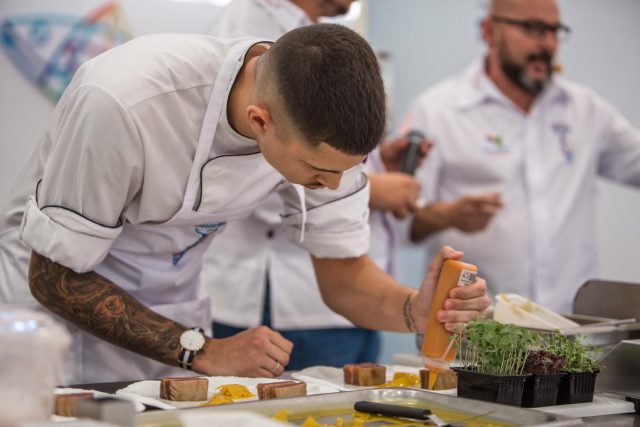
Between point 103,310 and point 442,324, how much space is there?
2.21 feet

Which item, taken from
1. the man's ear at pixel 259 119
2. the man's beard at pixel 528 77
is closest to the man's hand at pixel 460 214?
the man's beard at pixel 528 77

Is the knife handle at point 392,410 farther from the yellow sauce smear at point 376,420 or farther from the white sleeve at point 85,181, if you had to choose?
the white sleeve at point 85,181

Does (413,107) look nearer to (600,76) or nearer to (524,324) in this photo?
(600,76)

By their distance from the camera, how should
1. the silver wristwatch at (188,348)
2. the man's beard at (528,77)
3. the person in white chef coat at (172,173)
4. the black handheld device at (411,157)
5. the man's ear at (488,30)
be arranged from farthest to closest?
the man's ear at (488,30) → the man's beard at (528,77) → the black handheld device at (411,157) → the silver wristwatch at (188,348) → the person in white chef coat at (172,173)

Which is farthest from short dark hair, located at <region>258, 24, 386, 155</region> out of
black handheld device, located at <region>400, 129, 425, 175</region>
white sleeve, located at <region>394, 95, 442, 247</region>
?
white sleeve, located at <region>394, 95, 442, 247</region>

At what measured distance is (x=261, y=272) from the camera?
112 inches

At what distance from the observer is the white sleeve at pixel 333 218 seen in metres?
2.07

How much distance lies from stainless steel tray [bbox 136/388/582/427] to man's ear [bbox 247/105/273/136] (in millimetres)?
522

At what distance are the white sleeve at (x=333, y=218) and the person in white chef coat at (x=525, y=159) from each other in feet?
4.48

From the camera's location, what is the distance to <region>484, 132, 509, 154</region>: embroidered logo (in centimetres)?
361

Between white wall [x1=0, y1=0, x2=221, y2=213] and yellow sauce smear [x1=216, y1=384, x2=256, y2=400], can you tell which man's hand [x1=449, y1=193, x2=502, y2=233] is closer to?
white wall [x1=0, y1=0, x2=221, y2=213]

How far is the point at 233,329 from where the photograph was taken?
2.87m

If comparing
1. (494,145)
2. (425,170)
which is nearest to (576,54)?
(494,145)

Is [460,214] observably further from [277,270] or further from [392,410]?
[392,410]
